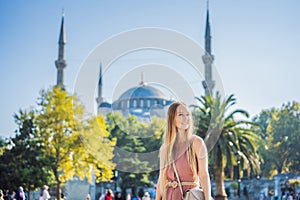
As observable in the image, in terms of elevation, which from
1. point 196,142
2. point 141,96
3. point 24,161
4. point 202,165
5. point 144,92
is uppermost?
point 144,92

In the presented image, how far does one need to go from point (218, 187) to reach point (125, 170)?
19.6m

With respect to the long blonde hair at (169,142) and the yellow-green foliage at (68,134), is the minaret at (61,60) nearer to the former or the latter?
the yellow-green foliage at (68,134)

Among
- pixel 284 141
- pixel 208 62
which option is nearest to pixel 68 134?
pixel 284 141

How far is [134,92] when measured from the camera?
7569cm

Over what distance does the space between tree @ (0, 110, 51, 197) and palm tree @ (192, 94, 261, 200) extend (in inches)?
308

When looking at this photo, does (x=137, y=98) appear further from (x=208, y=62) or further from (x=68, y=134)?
(x=68, y=134)

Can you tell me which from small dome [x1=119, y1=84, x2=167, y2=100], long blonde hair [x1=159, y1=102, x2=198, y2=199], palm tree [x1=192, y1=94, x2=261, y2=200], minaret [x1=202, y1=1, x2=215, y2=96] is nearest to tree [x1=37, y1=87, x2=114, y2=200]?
palm tree [x1=192, y1=94, x2=261, y2=200]

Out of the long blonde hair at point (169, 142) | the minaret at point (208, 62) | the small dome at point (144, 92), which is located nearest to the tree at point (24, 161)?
the long blonde hair at point (169, 142)

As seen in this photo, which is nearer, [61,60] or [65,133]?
[65,133]

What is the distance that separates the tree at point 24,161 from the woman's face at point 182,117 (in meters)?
21.6

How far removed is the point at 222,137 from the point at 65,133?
842cm

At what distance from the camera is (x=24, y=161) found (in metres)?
25.0

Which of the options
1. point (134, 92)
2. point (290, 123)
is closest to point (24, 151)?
point (290, 123)

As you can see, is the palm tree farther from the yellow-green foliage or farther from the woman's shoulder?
the woman's shoulder
